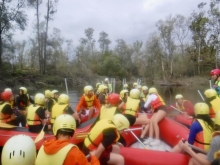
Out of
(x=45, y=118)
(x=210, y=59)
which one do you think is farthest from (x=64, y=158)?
(x=210, y=59)

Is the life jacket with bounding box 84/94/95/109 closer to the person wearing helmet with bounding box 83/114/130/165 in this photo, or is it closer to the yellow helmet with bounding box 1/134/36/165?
the person wearing helmet with bounding box 83/114/130/165

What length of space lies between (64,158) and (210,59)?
36.8 metres

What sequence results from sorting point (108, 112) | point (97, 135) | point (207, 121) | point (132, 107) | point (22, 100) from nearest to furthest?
point (97, 135), point (207, 121), point (108, 112), point (132, 107), point (22, 100)

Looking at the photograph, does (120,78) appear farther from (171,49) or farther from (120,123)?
(120,123)

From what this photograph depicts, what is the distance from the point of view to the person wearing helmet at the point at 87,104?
7.02 metres

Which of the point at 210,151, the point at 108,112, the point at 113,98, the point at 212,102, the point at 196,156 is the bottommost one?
the point at 196,156

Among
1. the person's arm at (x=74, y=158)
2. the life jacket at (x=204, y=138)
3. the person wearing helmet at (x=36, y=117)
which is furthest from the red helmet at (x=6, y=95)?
the life jacket at (x=204, y=138)

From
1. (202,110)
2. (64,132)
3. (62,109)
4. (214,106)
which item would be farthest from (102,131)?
(214,106)

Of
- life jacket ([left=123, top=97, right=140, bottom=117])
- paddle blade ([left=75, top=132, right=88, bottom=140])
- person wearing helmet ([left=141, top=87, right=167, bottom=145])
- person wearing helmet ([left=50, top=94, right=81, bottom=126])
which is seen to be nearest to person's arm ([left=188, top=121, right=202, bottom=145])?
person wearing helmet ([left=141, top=87, right=167, bottom=145])

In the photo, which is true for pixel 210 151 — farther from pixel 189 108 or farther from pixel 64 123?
pixel 189 108

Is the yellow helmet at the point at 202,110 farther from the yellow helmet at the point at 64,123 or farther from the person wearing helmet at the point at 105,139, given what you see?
the yellow helmet at the point at 64,123

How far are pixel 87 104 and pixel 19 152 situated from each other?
5.21 meters

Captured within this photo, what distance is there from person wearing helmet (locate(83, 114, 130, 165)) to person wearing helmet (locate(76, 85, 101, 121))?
147 inches

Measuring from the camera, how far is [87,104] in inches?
283
